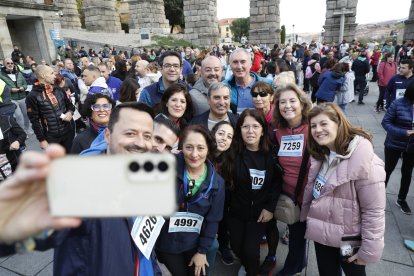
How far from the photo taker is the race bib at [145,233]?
149 centimetres

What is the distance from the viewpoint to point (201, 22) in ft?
67.8

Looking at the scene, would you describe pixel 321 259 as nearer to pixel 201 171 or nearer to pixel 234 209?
pixel 234 209

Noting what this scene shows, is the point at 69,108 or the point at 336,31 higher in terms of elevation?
the point at 336,31

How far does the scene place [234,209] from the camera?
2.57m

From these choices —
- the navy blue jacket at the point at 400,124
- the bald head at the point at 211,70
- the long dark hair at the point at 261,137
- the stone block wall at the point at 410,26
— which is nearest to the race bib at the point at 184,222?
the long dark hair at the point at 261,137

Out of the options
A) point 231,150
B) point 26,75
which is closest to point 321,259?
point 231,150

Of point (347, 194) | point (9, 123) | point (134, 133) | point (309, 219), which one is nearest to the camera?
point (134, 133)

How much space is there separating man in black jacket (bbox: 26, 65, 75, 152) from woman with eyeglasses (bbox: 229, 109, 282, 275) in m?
3.09

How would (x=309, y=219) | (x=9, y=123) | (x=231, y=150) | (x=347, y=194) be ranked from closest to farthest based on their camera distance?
(x=347, y=194), (x=309, y=219), (x=231, y=150), (x=9, y=123)

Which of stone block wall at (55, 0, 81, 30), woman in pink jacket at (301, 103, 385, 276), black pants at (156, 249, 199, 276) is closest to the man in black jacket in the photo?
black pants at (156, 249, 199, 276)

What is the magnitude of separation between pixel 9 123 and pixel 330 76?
262 inches

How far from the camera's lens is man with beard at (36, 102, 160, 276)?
1120 mm

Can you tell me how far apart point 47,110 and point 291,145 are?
363 centimetres

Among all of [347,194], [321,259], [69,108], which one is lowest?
[321,259]
